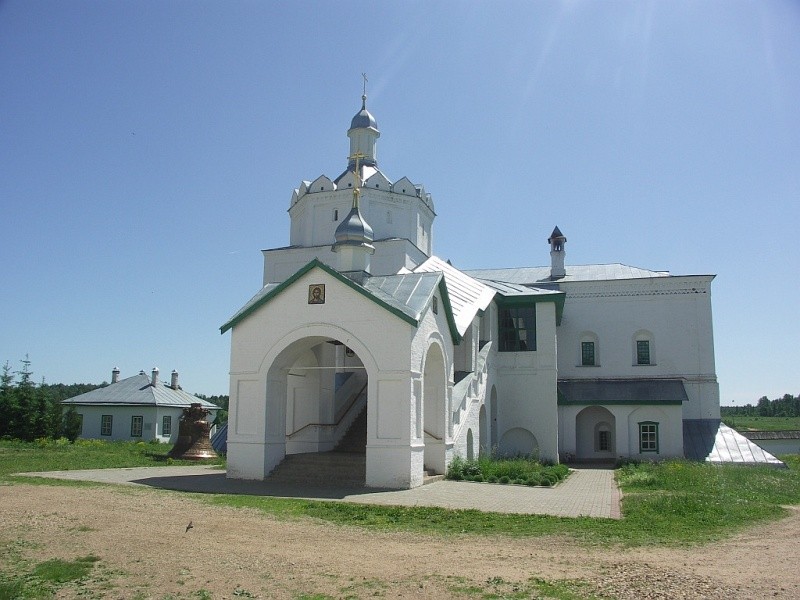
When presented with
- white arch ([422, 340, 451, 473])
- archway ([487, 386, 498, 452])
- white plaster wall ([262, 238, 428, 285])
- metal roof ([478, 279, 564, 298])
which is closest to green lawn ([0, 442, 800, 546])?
white arch ([422, 340, 451, 473])

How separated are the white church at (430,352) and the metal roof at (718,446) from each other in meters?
0.10

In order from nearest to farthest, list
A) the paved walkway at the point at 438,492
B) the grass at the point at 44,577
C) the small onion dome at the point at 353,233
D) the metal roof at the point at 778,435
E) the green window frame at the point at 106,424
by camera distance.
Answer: the grass at the point at 44,577 < the paved walkway at the point at 438,492 < the small onion dome at the point at 353,233 < the green window frame at the point at 106,424 < the metal roof at the point at 778,435

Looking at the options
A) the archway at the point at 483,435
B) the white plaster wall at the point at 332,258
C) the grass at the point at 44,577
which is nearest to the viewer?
the grass at the point at 44,577

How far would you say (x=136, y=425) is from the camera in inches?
1512

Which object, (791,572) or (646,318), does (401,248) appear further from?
(791,572)

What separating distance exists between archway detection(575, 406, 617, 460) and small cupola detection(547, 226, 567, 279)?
23.6 feet

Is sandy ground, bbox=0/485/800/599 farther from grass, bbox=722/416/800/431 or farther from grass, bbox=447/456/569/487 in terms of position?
grass, bbox=722/416/800/431

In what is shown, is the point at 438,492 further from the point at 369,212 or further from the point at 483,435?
the point at 369,212

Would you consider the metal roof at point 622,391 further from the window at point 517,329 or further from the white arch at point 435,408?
the white arch at point 435,408

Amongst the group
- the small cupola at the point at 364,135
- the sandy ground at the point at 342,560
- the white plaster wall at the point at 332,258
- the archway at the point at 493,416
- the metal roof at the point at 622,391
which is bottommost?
the sandy ground at the point at 342,560

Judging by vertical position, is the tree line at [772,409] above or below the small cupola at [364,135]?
below

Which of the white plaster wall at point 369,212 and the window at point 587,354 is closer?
the white plaster wall at point 369,212

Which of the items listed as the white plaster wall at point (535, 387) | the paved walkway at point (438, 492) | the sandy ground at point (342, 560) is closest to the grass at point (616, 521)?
the sandy ground at point (342, 560)

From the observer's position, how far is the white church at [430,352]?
1562 centimetres
